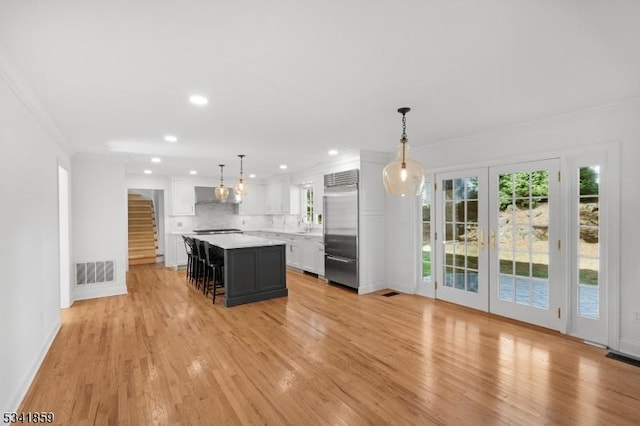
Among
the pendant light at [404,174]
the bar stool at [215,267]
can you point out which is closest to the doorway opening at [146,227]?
the bar stool at [215,267]

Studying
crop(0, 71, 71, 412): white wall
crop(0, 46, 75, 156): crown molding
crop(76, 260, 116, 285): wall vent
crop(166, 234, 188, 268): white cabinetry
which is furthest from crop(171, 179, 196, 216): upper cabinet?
crop(0, 71, 71, 412): white wall

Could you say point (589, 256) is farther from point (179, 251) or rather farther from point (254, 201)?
point (179, 251)

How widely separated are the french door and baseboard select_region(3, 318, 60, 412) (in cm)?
494

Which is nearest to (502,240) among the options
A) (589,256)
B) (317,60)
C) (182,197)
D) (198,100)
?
(589,256)

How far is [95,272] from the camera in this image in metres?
5.29

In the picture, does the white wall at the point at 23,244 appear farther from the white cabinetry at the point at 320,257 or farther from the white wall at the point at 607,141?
the white cabinetry at the point at 320,257

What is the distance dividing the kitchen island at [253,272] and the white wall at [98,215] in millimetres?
1841

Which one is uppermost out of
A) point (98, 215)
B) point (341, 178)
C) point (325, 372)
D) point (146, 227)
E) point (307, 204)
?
point (341, 178)

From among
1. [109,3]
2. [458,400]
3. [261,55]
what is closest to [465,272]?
[458,400]

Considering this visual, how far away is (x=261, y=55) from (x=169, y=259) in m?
7.28

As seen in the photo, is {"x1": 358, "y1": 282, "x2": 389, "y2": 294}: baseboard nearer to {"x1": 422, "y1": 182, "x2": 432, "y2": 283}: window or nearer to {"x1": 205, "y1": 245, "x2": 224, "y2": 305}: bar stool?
{"x1": 422, "y1": 182, "x2": 432, "y2": 283}: window

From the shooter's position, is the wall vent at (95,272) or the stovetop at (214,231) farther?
the stovetop at (214,231)

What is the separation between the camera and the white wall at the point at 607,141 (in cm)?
302

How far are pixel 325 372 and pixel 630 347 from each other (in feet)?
9.96
